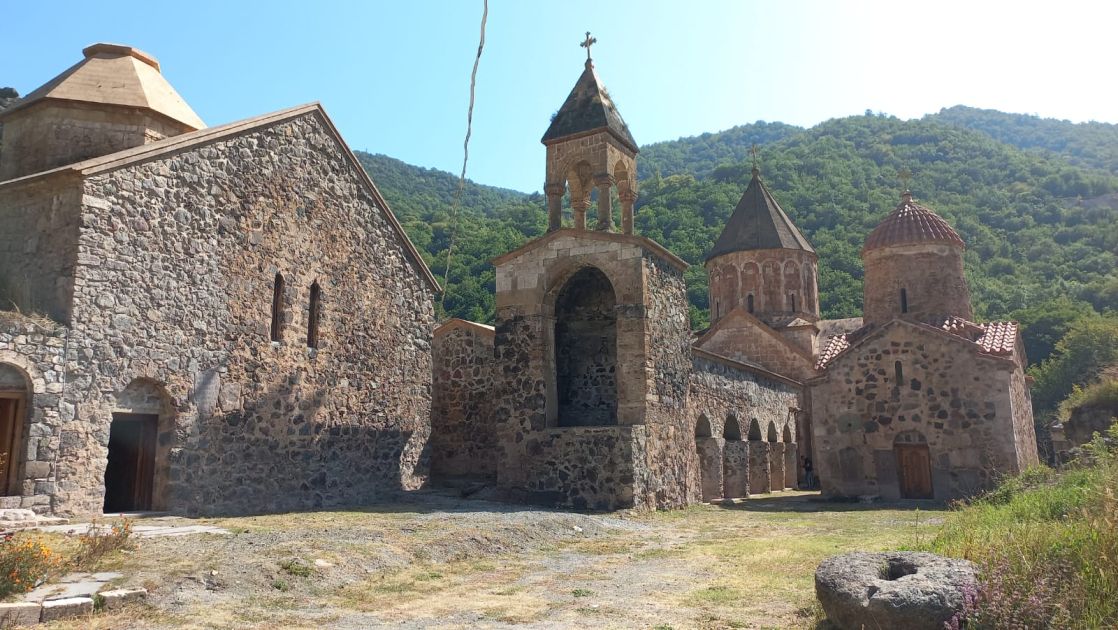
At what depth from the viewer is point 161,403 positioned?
1022 centimetres

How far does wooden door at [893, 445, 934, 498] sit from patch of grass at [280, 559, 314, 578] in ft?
46.2

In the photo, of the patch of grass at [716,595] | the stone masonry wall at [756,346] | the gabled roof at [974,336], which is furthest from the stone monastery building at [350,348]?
the patch of grass at [716,595]

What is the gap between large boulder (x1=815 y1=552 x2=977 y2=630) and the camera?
454cm

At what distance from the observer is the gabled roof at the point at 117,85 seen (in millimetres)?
12477

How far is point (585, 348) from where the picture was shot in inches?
605

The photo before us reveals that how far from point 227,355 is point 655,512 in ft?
24.5

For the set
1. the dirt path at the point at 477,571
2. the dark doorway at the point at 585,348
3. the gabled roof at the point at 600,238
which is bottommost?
the dirt path at the point at 477,571

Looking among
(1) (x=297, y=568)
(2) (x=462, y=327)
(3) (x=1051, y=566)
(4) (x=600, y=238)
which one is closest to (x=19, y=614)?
(1) (x=297, y=568)

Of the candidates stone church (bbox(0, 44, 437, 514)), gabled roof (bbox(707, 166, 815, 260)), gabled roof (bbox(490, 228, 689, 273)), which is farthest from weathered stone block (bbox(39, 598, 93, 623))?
gabled roof (bbox(707, 166, 815, 260))

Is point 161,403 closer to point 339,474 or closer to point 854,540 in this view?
point 339,474

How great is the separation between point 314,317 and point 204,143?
3.34 m

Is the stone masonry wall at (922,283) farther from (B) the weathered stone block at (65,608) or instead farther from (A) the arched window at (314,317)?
(B) the weathered stone block at (65,608)

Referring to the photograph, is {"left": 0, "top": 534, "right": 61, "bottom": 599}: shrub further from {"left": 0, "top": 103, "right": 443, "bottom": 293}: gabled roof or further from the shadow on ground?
the shadow on ground

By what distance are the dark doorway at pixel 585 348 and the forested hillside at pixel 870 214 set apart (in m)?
18.6
